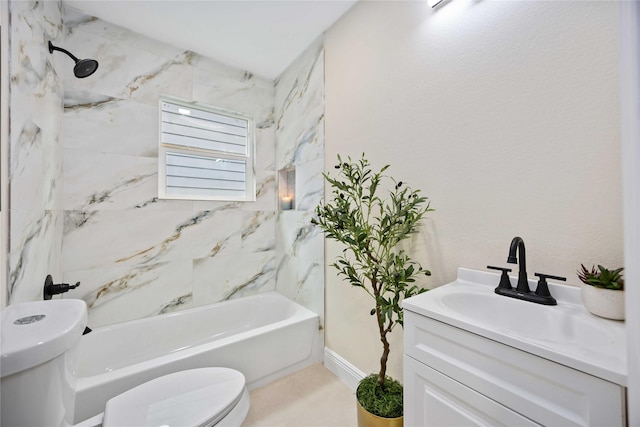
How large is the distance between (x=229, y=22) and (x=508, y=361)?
101 inches

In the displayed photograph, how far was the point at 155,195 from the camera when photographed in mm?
2139

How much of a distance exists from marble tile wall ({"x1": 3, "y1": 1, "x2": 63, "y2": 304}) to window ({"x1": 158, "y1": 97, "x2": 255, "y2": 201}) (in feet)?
2.23

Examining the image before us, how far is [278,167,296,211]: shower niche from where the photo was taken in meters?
2.53

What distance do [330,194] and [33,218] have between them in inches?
67.5

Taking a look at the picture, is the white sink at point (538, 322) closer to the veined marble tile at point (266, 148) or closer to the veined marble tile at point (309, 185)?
the veined marble tile at point (309, 185)

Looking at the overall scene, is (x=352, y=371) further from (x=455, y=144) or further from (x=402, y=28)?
(x=402, y=28)

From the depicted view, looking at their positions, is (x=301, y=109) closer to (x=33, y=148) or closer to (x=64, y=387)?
(x=33, y=148)

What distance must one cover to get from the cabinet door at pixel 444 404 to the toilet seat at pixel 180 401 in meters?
0.79

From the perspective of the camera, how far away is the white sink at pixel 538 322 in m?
0.59

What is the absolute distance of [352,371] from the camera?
1.79 metres

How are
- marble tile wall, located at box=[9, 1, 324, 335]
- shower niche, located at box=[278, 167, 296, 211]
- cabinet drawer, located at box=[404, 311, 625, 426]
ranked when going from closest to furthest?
cabinet drawer, located at box=[404, 311, 625, 426] < marble tile wall, located at box=[9, 1, 324, 335] < shower niche, located at box=[278, 167, 296, 211]

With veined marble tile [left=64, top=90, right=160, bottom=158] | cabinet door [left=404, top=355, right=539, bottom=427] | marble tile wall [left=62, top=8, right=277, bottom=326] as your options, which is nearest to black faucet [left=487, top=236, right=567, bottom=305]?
cabinet door [left=404, top=355, right=539, bottom=427]

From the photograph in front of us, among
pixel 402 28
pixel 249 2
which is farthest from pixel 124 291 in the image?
pixel 402 28

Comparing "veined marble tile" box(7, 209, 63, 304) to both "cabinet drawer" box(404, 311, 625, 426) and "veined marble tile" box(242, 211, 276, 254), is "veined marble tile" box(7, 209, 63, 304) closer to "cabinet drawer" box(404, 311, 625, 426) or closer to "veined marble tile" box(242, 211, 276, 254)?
"veined marble tile" box(242, 211, 276, 254)
